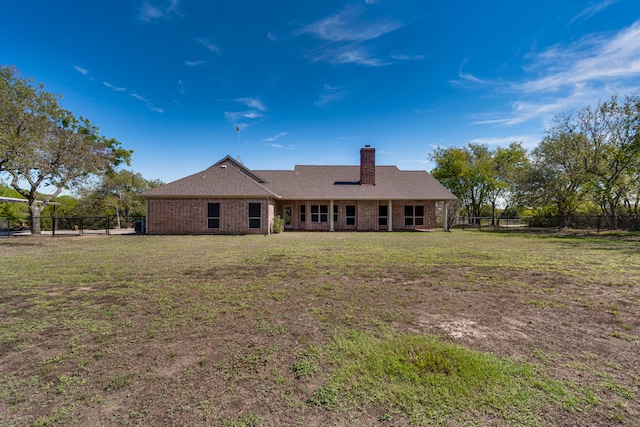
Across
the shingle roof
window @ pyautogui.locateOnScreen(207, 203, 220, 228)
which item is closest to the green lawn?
window @ pyautogui.locateOnScreen(207, 203, 220, 228)

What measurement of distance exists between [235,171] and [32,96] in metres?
11.7

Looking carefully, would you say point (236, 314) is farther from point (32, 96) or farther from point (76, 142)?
point (32, 96)

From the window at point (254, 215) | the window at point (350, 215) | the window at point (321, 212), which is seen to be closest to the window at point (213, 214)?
the window at point (254, 215)

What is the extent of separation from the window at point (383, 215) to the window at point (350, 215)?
1903 mm

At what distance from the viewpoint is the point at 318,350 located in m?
3.02

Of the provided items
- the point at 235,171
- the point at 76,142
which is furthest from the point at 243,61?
the point at 76,142

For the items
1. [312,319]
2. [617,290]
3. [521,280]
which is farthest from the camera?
[521,280]

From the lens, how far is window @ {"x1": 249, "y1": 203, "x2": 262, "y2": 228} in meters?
17.5

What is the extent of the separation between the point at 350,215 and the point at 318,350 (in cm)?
1847

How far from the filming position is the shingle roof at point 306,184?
1734 centimetres

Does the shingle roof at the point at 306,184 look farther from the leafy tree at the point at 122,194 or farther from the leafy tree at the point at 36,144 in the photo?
Answer: the leafy tree at the point at 122,194

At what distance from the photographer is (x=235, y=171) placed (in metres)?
19.2

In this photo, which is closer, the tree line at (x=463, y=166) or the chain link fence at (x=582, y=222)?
the tree line at (x=463, y=166)

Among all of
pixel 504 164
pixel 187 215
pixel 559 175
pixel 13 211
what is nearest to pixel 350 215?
pixel 187 215
